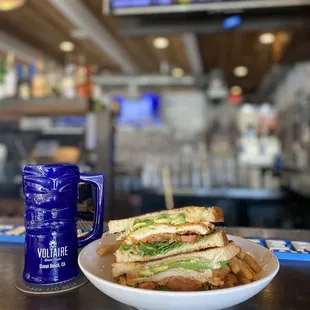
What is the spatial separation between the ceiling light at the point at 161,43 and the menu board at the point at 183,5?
208 cm

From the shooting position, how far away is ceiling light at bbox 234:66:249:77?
5.36m

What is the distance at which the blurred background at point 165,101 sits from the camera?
6.61ft

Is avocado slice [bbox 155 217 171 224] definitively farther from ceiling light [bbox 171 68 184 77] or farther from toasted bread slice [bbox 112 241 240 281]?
ceiling light [bbox 171 68 184 77]

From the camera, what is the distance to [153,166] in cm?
446

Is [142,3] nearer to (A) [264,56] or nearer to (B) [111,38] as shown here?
(B) [111,38]

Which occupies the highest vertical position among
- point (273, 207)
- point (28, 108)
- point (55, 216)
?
point (28, 108)

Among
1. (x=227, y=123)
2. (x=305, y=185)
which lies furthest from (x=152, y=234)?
(x=227, y=123)

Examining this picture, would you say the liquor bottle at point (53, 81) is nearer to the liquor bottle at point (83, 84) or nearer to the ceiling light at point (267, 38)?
the liquor bottle at point (83, 84)

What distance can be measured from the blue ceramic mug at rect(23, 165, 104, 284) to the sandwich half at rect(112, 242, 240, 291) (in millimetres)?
149

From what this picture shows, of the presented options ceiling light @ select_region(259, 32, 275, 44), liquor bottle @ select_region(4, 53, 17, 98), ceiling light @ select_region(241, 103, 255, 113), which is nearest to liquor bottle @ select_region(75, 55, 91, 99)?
liquor bottle @ select_region(4, 53, 17, 98)

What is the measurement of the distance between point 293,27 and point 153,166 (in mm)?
2835

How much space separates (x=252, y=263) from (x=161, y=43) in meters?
3.83

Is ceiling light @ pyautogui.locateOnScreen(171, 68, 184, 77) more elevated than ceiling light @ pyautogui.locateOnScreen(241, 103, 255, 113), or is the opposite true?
ceiling light @ pyautogui.locateOnScreen(171, 68, 184, 77)

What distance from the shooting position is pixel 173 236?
60 centimetres
